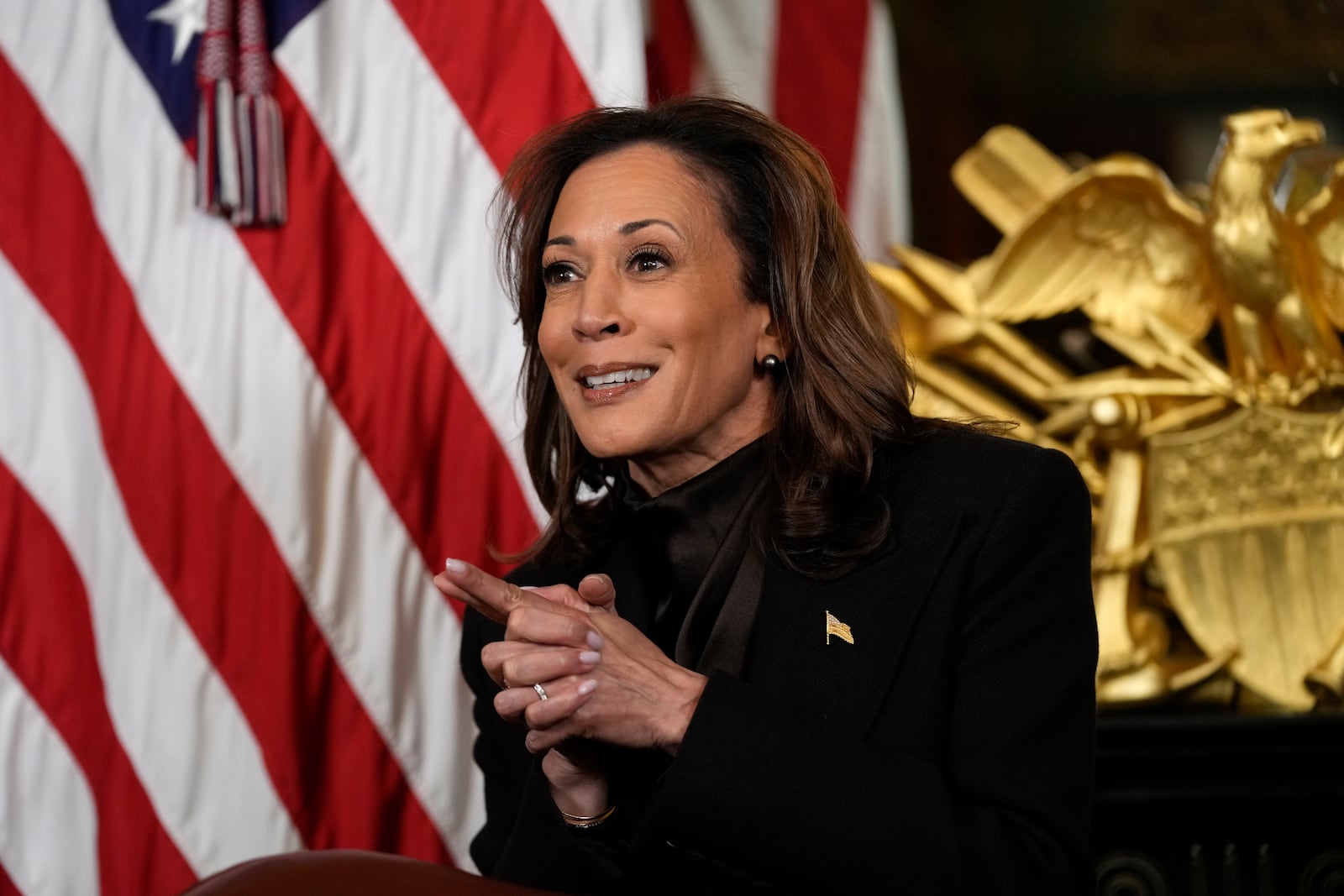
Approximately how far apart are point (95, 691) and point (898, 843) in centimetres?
165

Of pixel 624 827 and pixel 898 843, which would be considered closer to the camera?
pixel 898 843

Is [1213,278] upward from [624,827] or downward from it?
upward

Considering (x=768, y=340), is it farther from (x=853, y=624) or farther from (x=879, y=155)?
(x=879, y=155)

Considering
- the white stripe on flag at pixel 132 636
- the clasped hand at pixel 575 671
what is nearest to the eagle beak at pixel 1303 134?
the clasped hand at pixel 575 671

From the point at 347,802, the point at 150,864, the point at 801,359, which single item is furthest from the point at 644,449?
the point at 150,864

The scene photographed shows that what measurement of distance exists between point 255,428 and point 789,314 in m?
1.15

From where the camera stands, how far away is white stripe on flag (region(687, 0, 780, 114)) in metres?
2.96

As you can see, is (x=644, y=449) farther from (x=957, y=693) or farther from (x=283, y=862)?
(x=283, y=862)

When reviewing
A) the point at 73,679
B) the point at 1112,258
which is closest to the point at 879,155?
the point at 1112,258

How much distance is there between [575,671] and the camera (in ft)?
4.39

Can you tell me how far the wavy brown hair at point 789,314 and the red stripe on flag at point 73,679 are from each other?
2.97ft

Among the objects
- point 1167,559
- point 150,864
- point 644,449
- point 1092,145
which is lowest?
point 150,864

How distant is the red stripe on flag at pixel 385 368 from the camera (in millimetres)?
2574

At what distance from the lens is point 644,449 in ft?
5.63
